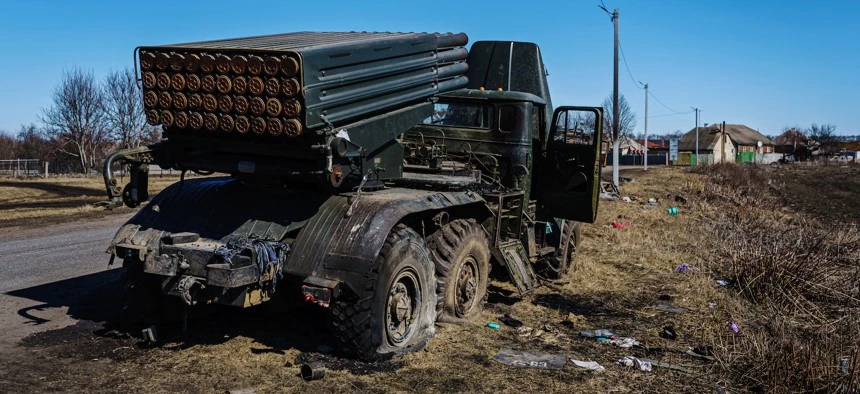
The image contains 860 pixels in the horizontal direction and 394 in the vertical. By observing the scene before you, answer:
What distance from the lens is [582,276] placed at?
10.3m

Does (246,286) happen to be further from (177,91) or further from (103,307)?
(103,307)

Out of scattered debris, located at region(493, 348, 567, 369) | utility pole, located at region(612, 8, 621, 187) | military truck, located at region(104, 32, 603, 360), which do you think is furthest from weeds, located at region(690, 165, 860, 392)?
utility pole, located at region(612, 8, 621, 187)

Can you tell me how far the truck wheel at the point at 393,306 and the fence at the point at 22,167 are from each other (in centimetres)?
4106

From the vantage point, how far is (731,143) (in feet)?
338

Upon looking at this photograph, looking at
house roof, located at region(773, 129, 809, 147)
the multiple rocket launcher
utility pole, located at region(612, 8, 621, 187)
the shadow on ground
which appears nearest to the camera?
the multiple rocket launcher

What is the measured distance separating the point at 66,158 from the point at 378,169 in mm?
51428

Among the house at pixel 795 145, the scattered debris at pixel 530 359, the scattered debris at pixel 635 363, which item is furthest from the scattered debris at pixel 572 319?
the house at pixel 795 145

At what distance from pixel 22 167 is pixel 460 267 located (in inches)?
1778

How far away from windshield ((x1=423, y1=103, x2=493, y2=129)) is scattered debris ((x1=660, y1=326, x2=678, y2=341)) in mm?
3278

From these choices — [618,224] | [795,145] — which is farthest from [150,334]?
[795,145]

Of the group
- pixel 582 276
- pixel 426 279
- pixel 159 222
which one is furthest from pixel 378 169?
pixel 582 276

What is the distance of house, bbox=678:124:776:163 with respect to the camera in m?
93.9

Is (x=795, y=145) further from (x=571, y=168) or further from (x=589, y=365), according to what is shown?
(x=589, y=365)

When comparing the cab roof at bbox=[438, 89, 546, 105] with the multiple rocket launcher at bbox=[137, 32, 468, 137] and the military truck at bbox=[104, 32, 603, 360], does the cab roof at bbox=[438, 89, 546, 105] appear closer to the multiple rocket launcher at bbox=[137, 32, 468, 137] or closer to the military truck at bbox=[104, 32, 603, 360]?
the military truck at bbox=[104, 32, 603, 360]
